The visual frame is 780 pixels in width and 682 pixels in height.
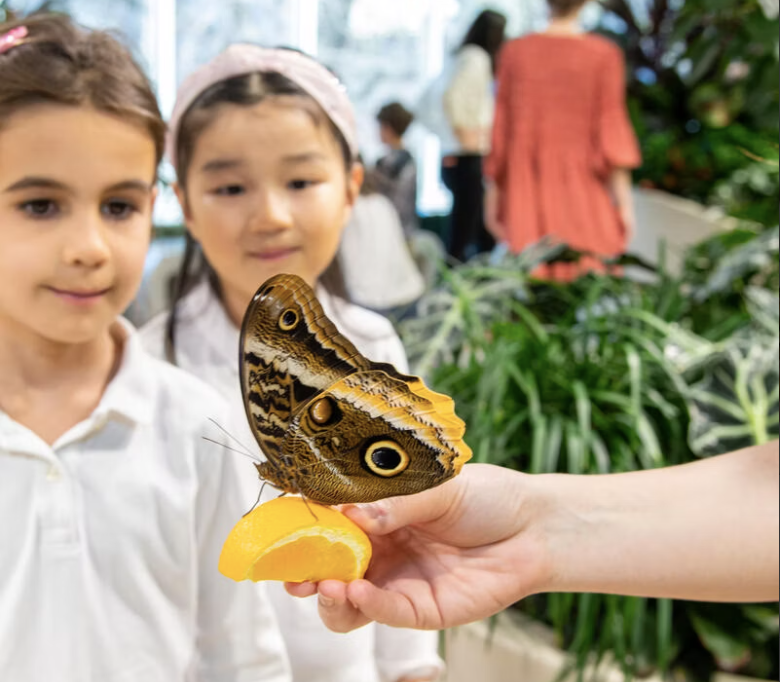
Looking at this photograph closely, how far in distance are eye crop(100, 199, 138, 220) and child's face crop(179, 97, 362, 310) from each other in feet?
0.20

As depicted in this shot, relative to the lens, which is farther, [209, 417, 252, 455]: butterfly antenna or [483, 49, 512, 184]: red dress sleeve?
[483, 49, 512, 184]: red dress sleeve

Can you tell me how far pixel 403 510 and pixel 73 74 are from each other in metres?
0.35

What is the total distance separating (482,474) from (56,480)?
293mm

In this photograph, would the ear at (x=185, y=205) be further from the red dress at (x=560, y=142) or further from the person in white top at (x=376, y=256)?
the red dress at (x=560, y=142)

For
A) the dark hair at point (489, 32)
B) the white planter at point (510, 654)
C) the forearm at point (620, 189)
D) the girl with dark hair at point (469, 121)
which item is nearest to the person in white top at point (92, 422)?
the white planter at point (510, 654)

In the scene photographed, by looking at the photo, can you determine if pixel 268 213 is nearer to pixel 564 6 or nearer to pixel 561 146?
pixel 564 6

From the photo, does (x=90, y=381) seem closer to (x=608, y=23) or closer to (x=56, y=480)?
(x=56, y=480)

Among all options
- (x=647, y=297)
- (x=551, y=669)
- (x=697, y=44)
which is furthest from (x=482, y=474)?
(x=697, y=44)

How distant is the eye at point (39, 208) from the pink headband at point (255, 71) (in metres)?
0.11

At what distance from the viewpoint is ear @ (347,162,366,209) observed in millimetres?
647

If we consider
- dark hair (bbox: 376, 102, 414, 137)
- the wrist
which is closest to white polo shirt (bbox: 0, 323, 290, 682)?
the wrist

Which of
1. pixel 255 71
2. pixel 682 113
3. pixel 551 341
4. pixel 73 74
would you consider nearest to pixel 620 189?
pixel 551 341

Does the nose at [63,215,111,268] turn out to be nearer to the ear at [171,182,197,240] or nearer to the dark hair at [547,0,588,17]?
the ear at [171,182,197,240]

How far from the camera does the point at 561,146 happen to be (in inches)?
61.8
